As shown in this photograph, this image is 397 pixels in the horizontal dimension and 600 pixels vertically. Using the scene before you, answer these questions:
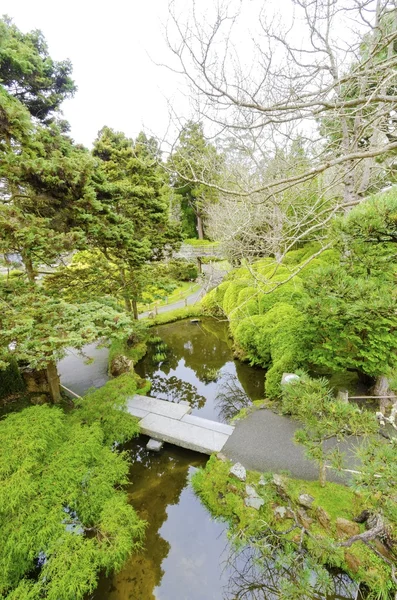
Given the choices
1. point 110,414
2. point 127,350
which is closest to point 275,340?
point 110,414

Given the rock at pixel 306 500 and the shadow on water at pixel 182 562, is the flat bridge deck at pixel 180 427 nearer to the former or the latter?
the shadow on water at pixel 182 562

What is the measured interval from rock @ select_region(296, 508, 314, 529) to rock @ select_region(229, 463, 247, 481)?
0.91 meters

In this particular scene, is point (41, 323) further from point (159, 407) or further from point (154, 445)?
point (159, 407)

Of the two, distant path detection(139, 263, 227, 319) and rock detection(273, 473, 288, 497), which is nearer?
rock detection(273, 473, 288, 497)

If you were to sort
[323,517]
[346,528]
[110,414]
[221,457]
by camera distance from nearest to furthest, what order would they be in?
1. [346,528]
2. [323,517]
3. [221,457]
4. [110,414]

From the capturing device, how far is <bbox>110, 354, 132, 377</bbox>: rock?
8.52 metres

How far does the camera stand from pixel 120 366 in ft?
27.9

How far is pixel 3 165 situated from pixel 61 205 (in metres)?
1.06

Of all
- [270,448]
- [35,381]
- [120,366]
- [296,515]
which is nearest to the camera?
[296,515]

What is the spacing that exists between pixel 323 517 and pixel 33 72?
9.50 metres

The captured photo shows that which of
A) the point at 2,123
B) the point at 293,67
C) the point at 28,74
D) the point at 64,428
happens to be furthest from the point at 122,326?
the point at 28,74

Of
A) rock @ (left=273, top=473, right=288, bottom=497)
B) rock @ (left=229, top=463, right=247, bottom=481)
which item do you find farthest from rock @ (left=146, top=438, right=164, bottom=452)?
rock @ (left=273, top=473, right=288, bottom=497)

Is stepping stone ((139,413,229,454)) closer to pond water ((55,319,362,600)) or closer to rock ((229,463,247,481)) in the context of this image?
pond water ((55,319,362,600))

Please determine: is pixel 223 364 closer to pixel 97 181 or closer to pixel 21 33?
pixel 97 181
